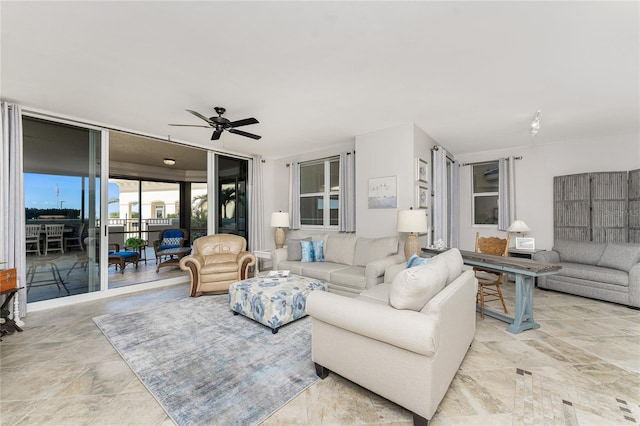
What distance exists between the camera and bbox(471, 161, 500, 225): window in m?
5.57

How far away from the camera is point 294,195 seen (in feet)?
19.7

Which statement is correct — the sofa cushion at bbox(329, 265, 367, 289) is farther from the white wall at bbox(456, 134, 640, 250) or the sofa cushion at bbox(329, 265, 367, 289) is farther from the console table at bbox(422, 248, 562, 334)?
the white wall at bbox(456, 134, 640, 250)

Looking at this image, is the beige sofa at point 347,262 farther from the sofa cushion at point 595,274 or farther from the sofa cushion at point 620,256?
the sofa cushion at point 620,256

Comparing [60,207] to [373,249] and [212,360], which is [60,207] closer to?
[212,360]

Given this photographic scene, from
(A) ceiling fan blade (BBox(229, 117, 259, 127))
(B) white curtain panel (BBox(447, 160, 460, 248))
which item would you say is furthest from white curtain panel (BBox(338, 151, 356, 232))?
(A) ceiling fan blade (BBox(229, 117, 259, 127))

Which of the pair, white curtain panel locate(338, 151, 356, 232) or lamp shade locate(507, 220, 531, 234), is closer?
lamp shade locate(507, 220, 531, 234)

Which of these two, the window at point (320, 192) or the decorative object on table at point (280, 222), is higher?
the window at point (320, 192)

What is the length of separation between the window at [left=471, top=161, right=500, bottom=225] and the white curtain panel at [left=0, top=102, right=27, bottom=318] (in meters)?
7.43

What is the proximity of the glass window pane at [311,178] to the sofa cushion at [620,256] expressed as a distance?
468 centimetres

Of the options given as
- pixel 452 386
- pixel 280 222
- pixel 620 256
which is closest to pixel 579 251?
pixel 620 256

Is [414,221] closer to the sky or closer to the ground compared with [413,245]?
closer to the sky

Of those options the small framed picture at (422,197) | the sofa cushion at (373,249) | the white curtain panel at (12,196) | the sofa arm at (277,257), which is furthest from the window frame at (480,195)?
the white curtain panel at (12,196)

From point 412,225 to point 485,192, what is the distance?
314cm

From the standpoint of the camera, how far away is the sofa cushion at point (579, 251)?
4117 millimetres
